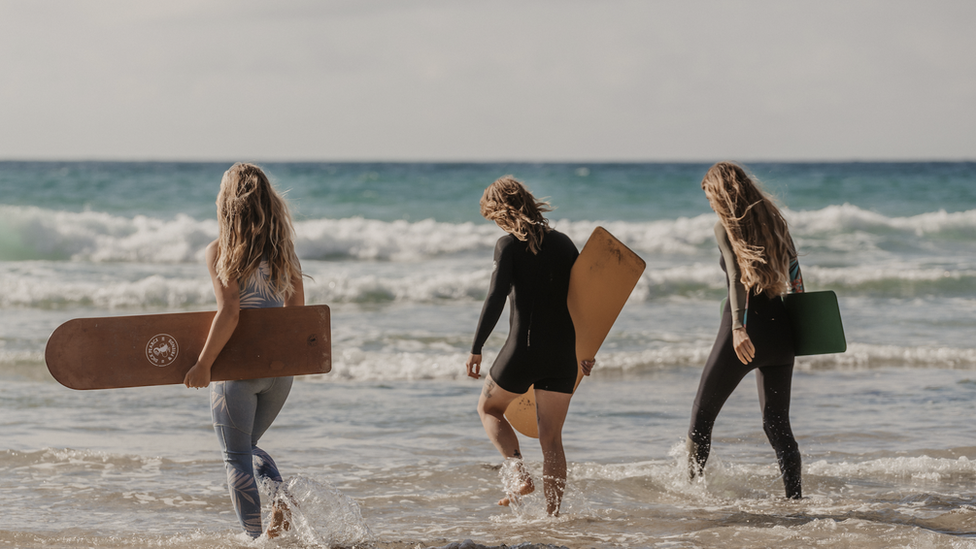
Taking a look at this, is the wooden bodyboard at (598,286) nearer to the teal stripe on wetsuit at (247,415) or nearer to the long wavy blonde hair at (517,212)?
the long wavy blonde hair at (517,212)

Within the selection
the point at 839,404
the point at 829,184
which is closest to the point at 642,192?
the point at 829,184

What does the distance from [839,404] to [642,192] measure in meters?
21.3

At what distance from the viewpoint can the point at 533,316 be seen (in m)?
3.48

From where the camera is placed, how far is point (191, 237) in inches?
619

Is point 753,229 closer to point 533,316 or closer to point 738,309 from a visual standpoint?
point 738,309

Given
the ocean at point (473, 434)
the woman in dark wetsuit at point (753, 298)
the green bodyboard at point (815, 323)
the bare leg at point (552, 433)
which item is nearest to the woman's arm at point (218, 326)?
the ocean at point (473, 434)

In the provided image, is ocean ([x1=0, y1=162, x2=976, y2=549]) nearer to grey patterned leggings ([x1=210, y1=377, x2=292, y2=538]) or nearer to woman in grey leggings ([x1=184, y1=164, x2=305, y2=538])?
grey patterned leggings ([x1=210, y1=377, x2=292, y2=538])

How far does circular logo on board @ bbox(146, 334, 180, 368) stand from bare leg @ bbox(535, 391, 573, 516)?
1476 millimetres

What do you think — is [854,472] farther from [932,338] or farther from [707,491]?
[932,338]

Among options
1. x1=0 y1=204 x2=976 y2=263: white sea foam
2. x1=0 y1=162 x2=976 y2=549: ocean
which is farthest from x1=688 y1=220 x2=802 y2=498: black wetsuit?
x1=0 y1=204 x2=976 y2=263: white sea foam

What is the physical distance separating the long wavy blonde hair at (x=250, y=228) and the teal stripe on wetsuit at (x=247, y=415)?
0.19 ft

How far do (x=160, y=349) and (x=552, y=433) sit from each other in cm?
162

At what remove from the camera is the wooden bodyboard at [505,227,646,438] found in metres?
3.58

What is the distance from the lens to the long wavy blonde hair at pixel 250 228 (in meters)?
2.95
